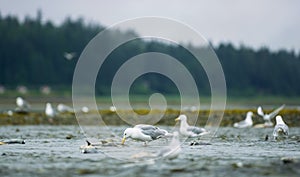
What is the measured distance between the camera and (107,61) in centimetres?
12156

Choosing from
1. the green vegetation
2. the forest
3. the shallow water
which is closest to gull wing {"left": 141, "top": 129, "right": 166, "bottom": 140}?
the shallow water

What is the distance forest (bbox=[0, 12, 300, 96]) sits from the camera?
112m

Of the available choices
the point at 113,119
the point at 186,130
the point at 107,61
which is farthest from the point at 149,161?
the point at 107,61

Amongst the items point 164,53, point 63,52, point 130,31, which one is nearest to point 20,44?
point 63,52

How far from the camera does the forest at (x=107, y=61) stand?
111750 millimetres

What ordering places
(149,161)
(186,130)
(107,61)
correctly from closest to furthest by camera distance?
(149,161), (186,130), (107,61)

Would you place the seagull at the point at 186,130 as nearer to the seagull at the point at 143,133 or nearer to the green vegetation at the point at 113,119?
the seagull at the point at 143,133

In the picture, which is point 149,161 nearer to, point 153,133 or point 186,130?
point 153,133

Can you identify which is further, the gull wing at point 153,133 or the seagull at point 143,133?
the gull wing at point 153,133

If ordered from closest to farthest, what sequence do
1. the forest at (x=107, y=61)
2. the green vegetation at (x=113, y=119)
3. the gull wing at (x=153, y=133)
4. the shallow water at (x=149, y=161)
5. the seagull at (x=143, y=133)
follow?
the shallow water at (x=149, y=161) → the seagull at (x=143, y=133) → the gull wing at (x=153, y=133) → the green vegetation at (x=113, y=119) → the forest at (x=107, y=61)

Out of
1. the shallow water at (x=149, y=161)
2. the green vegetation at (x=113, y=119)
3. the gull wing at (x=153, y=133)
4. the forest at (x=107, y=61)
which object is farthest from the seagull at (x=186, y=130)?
the forest at (x=107, y=61)

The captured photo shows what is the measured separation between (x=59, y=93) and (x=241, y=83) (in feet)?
146

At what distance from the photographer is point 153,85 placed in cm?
12838

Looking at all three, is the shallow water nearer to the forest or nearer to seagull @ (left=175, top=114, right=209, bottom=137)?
seagull @ (left=175, top=114, right=209, bottom=137)
